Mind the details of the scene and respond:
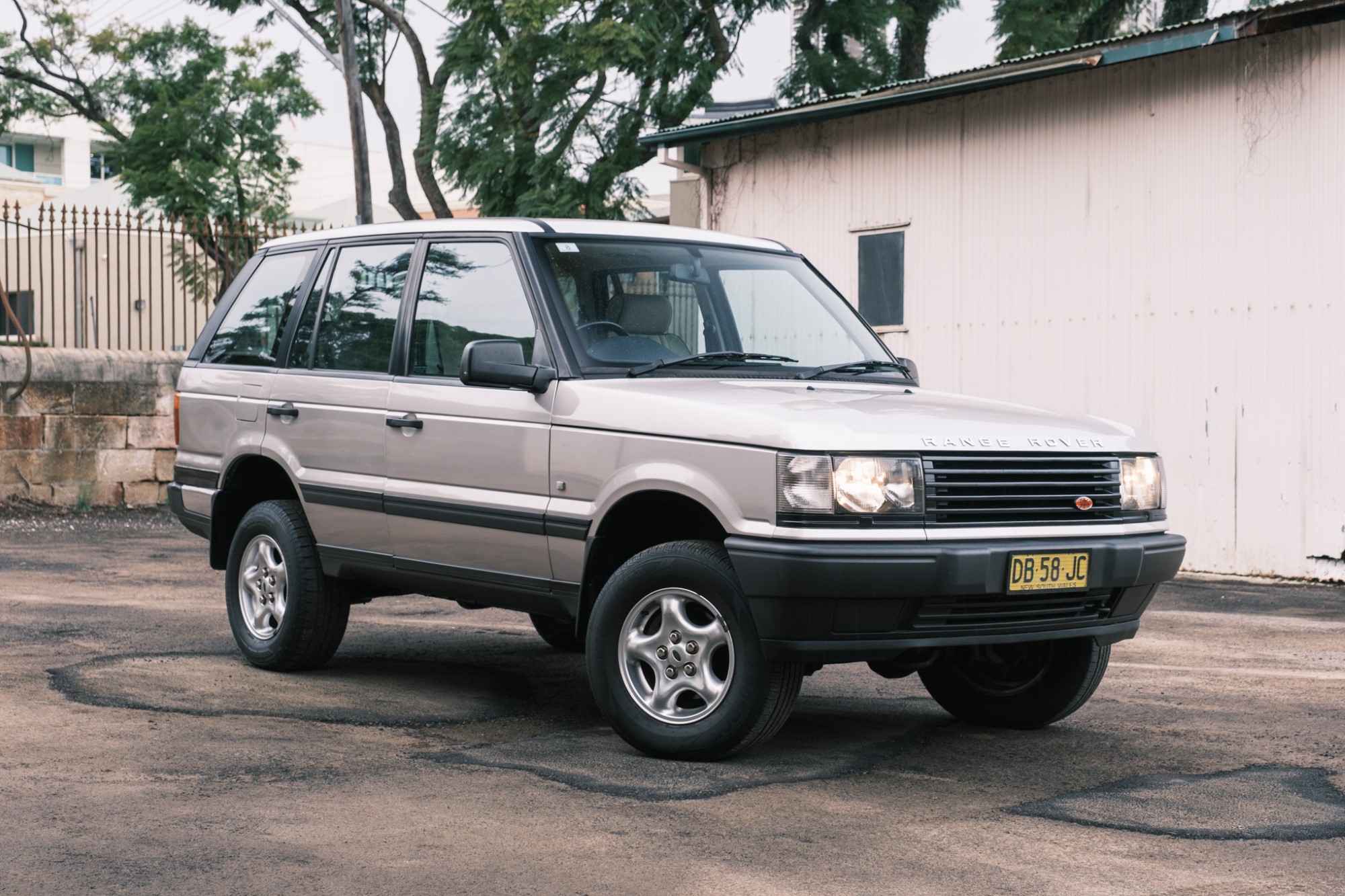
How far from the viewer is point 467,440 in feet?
21.2

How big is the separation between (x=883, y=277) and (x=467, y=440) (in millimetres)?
9688

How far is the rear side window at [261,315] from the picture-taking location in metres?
7.73

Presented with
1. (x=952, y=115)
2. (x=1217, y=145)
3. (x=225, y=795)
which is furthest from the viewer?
(x=952, y=115)

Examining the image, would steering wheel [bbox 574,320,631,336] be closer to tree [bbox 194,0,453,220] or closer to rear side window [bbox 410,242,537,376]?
rear side window [bbox 410,242,537,376]

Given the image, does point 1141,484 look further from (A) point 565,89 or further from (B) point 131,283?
(A) point 565,89

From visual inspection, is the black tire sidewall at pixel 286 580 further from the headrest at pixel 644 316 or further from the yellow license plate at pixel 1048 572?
the yellow license plate at pixel 1048 572

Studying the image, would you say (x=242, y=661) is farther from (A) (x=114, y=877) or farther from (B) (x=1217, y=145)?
(B) (x=1217, y=145)

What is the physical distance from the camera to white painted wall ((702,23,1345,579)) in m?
12.2

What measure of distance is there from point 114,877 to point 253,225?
13.4m

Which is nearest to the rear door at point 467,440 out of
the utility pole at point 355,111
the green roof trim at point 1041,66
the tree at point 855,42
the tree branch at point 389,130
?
the green roof trim at point 1041,66

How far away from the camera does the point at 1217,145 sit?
1281 centimetres

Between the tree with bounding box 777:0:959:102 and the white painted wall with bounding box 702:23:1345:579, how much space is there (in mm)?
10756

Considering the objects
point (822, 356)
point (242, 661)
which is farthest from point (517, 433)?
point (242, 661)

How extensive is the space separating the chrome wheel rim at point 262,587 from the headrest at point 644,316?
81.5 inches
